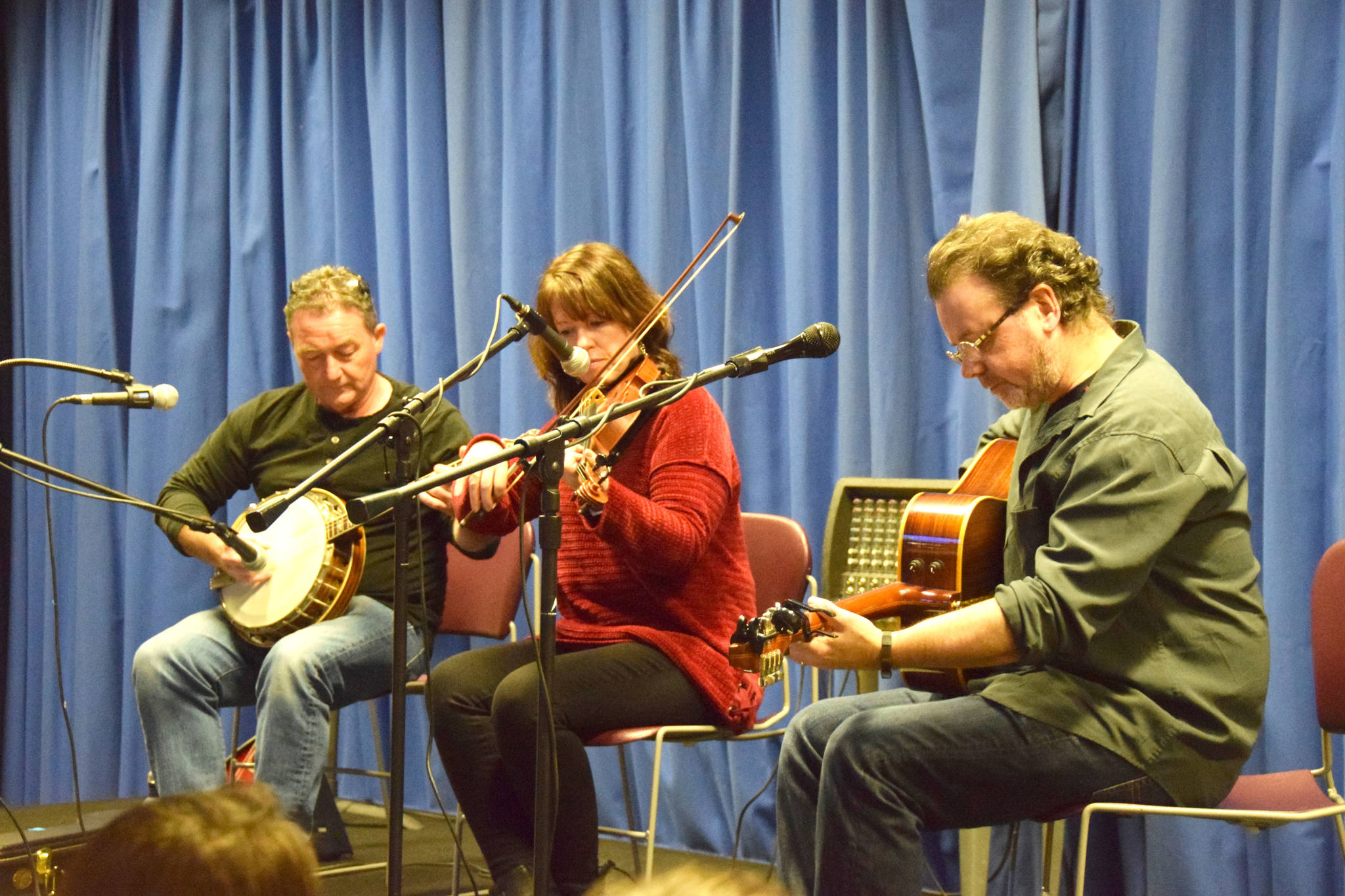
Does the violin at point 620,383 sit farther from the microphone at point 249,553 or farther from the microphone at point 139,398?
the microphone at point 249,553

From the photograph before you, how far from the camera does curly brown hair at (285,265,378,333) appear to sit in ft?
10.4

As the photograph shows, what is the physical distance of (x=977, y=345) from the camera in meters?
2.06

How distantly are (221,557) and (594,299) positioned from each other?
3.71 feet

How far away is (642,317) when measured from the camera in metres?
2.61

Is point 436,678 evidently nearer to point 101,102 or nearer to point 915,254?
point 915,254

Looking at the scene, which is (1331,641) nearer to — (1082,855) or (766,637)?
(1082,855)

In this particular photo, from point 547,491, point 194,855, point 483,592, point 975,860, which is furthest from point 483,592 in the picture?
point 194,855

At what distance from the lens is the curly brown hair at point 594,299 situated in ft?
8.41

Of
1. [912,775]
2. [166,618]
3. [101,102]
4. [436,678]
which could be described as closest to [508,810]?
[436,678]

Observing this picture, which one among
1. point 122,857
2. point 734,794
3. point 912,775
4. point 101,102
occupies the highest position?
point 101,102

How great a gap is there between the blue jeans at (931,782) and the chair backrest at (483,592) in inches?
52.1

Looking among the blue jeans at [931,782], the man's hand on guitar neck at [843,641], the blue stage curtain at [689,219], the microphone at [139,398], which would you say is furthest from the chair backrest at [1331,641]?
the microphone at [139,398]

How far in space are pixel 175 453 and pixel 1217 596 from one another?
339 centimetres

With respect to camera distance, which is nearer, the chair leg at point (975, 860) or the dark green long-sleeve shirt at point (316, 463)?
the chair leg at point (975, 860)
